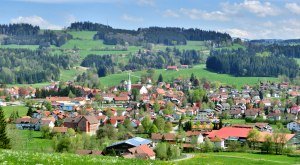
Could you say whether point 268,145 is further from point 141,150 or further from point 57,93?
point 57,93

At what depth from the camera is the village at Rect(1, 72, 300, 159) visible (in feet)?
235

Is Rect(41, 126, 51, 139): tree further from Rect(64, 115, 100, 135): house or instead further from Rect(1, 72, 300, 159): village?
Rect(64, 115, 100, 135): house

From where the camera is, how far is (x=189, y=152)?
68125 mm

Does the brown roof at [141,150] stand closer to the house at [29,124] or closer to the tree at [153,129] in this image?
the tree at [153,129]

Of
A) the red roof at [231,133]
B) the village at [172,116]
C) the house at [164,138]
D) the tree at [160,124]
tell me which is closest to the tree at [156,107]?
the village at [172,116]

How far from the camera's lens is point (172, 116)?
114125 millimetres

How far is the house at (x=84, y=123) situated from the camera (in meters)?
91.4

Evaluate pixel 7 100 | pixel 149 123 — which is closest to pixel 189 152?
pixel 149 123

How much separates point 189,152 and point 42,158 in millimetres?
53541

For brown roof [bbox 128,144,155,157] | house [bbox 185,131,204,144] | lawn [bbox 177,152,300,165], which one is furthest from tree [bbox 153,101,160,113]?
brown roof [bbox 128,144,155,157]

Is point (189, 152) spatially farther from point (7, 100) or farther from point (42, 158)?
point (7, 100)

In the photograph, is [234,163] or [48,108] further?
[48,108]

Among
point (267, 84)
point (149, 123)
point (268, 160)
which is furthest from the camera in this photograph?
point (267, 84)

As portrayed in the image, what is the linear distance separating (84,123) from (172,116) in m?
28.8
